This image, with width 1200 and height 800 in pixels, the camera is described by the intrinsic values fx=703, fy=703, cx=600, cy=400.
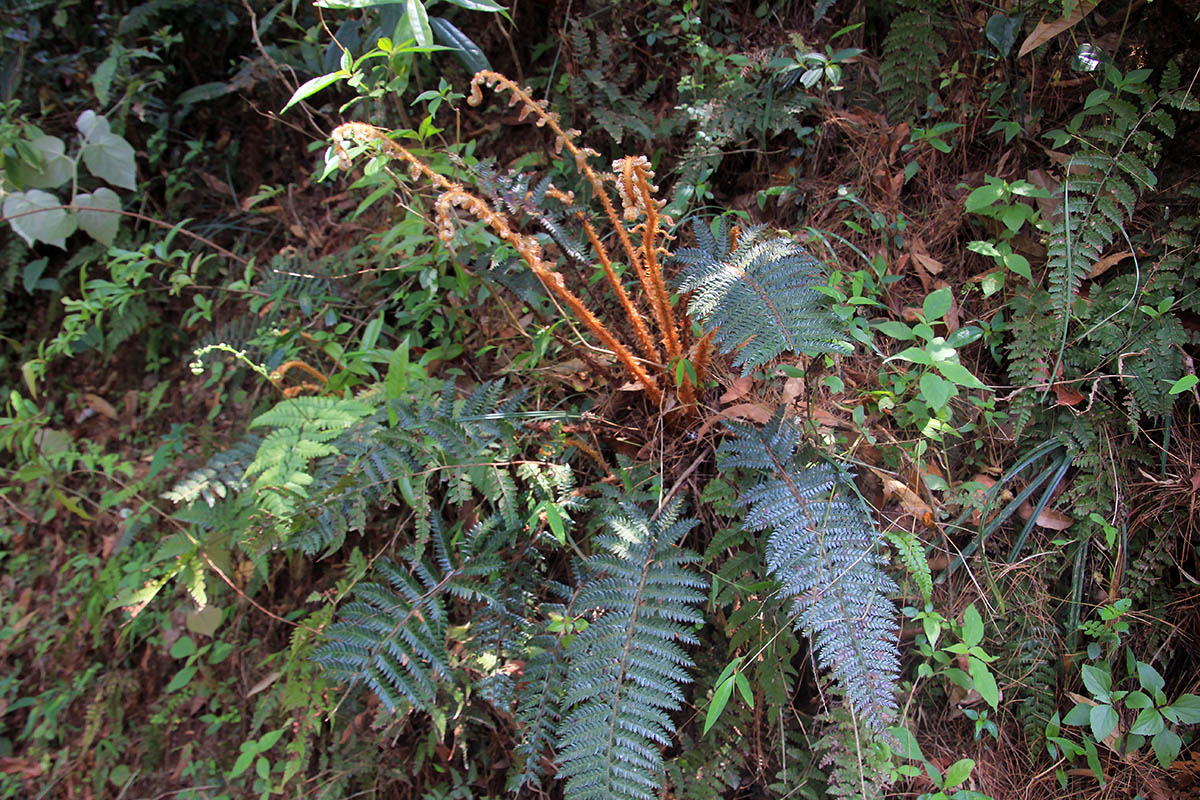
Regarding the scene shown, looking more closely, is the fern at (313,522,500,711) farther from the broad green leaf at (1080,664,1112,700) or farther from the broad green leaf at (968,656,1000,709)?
the broad green leaf at (1080,664,1112,700)

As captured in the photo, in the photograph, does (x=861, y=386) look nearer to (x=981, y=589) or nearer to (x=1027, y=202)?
(x=981, y=589)

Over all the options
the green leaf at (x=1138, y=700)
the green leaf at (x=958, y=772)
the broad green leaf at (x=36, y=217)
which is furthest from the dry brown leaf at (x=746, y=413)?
the broad green leaf at (x=36, y=217)

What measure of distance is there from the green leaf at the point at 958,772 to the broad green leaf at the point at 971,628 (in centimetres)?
23

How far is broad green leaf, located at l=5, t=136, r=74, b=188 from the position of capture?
8.54ft

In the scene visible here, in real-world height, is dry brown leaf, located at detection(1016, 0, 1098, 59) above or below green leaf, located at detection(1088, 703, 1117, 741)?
above

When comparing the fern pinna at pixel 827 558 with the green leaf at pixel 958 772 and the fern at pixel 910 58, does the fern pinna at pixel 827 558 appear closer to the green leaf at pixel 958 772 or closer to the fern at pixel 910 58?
the green leaf at pixel 958 772

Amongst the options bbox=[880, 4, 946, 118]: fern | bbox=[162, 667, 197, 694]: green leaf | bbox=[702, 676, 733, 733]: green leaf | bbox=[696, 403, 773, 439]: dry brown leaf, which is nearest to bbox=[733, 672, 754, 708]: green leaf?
bbox=[702, 676, 733, 733]: green leaf

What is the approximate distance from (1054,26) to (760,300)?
1134 millimetres

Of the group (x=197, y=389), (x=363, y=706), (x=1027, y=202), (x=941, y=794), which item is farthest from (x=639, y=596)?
(x=197, y=389)

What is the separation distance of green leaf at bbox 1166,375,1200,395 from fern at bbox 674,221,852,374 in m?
0.74

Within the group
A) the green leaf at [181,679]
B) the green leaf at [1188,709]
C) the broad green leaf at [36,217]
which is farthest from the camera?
the broad green leaf at [36,217]

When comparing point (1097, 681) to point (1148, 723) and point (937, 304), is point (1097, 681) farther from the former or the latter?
point (937, 304)

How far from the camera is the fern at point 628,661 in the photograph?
135cm

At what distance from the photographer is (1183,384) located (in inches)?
58.1
